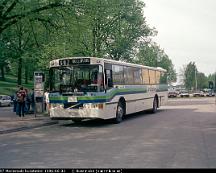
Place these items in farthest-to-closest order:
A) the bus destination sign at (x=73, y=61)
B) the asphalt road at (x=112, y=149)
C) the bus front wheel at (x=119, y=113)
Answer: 1. the bus front wheel at (x=119, y=113)
2. the bus destination sign at (x=73, y=61)
3. the asphalt road at (x=112, y=149)

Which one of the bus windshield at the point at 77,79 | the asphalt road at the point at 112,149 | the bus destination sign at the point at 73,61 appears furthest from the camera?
the bus destination sign at the point at 73,61

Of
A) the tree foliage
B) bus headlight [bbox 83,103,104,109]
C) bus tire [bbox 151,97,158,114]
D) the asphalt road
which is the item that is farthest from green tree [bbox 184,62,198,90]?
the asphalt road

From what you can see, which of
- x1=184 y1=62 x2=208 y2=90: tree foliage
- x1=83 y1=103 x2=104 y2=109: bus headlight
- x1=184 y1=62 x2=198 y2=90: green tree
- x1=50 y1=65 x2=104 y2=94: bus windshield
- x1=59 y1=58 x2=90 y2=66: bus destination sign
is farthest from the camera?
x1=184 y1=62 x2=208 y2=90: tree foliage

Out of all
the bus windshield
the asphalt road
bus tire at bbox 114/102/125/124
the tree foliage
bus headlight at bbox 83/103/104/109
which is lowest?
the asphalt road

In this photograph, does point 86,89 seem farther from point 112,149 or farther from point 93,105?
point 112,149

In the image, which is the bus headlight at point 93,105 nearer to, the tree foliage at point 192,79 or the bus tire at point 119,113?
the bus tire at point 119,113

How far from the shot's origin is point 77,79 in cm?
1811

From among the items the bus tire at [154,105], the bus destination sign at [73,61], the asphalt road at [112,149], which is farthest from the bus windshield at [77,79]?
the bus tire at [154,105]

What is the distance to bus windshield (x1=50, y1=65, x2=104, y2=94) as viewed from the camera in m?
17.8

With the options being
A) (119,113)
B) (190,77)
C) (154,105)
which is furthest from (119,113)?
(190,77)

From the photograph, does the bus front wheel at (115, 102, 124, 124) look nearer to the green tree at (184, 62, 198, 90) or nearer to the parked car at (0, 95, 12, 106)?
the parked car at (0, 95, 12, 106)

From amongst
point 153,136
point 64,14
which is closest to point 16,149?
point 153,136

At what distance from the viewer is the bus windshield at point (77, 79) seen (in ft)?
58.3

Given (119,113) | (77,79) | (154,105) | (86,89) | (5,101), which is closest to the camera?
(86,89)
